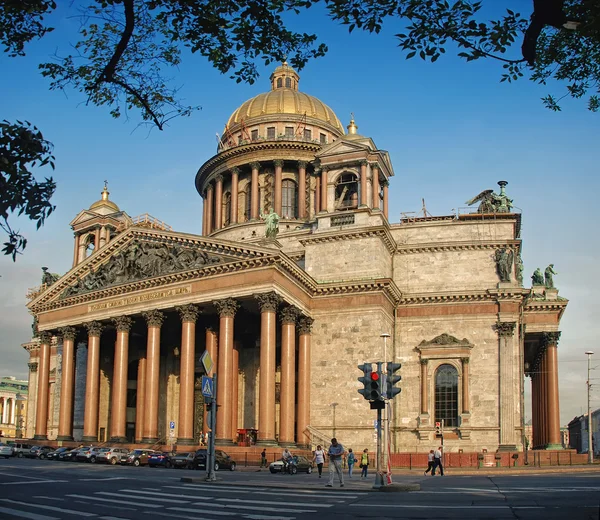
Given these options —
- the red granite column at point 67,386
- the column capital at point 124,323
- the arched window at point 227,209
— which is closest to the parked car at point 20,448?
the red granite column at point 67,386

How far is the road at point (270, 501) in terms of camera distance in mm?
17969

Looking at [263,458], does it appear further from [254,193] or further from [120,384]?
[254,193]

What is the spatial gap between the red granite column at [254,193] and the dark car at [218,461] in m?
30.3

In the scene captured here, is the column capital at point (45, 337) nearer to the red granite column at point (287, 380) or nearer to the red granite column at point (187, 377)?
the red granite column at point (187, 377)

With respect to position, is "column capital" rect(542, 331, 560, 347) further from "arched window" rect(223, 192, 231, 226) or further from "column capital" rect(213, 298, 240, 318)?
"arched window" rect(223, 192, 231, 226)

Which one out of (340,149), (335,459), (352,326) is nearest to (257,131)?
(340,149)

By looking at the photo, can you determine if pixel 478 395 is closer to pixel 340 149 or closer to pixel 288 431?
pixel 288 431

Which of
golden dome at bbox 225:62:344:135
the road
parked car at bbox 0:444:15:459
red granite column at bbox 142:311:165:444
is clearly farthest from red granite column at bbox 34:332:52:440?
the road

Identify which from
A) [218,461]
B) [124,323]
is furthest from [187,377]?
[218,461]

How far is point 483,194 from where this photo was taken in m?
60.6

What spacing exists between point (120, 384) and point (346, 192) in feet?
75.1

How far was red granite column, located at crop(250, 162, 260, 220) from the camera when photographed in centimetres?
7081

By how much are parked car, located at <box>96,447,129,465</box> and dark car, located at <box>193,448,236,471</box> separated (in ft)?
17.9

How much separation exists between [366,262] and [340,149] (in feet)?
31.3
